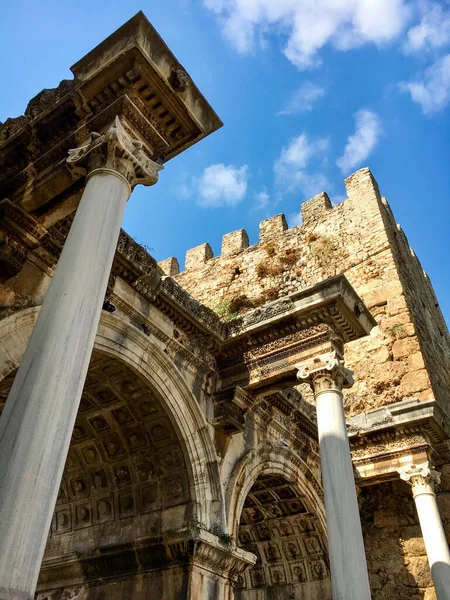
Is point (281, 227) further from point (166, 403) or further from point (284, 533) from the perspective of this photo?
point (166, 403)

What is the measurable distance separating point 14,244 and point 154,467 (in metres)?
3.86

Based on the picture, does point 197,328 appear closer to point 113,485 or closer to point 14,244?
point 113,485

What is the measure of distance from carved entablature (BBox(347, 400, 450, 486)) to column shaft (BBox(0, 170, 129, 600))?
841 centimetres

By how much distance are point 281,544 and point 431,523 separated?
3066 mm

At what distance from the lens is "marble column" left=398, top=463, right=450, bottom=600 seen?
353 inches

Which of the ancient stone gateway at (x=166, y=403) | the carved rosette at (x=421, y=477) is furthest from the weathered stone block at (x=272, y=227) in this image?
the carved rosette at (x=421, y=477)

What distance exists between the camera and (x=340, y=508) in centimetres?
646

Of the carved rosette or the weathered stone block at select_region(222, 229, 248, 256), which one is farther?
the weathered stone block at select_region(222, 229, 248, 256)

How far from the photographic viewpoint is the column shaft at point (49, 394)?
2904 millimetres

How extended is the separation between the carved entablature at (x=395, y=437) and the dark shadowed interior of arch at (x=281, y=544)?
1.69m

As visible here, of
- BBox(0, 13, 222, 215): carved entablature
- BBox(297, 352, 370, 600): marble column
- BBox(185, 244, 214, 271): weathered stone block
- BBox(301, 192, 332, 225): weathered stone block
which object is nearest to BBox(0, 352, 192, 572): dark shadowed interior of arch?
BBox(297, 352, 370, 600): marble column

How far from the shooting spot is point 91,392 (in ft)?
25.6

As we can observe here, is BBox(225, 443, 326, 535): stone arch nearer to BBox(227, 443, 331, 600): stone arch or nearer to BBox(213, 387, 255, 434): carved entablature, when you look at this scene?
BBox(227, 443, 331, 600): stone arch

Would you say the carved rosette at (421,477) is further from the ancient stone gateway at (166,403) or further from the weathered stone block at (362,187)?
the weathered stone block at (362,187)
